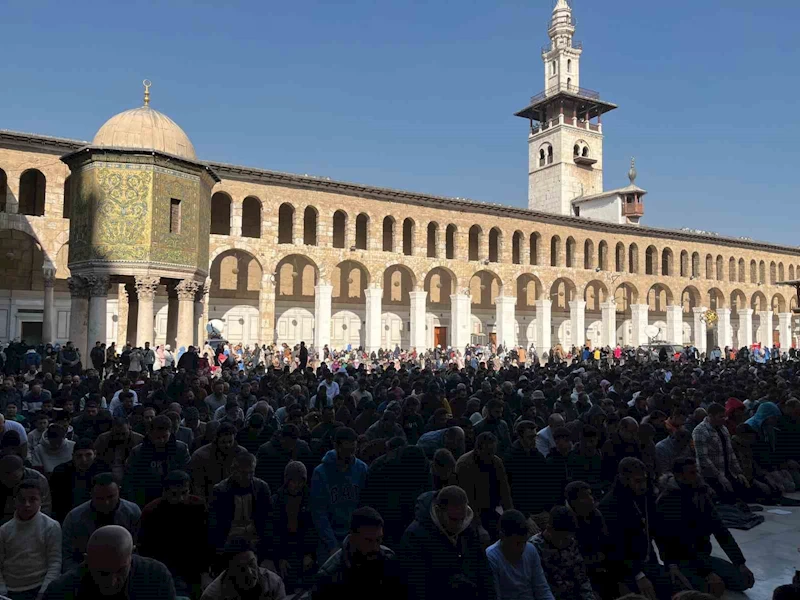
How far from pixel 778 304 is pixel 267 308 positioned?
38856mm

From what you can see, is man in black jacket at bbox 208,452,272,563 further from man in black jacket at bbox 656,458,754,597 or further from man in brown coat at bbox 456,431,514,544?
man in black jacket at bbox 656,458,754,597

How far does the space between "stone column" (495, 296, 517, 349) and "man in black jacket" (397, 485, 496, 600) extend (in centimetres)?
2973

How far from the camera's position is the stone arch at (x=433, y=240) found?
104 ft

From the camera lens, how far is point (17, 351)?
16156 millimetres

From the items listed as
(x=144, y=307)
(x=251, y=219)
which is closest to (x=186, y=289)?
(x=144, y=307)

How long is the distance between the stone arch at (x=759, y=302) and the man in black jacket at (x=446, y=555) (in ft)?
155

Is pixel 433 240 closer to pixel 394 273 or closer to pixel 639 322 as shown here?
pixel 394 273

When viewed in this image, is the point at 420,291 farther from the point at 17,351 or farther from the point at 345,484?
the point at 345,484

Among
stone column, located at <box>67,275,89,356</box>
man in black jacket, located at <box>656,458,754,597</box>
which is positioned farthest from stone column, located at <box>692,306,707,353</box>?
man in black jacket, located at <box>656,458,754,597</box>

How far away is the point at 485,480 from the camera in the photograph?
4895mm

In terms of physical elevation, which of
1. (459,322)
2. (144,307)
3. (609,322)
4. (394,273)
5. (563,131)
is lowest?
(144,307)

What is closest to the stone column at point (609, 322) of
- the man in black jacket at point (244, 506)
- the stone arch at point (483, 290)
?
the stone arch at point (483, 290)

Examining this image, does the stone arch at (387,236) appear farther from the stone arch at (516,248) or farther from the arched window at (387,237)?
the stone arch at (516,248)

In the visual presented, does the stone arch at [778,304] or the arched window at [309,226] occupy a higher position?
the arched window at [309,226]
